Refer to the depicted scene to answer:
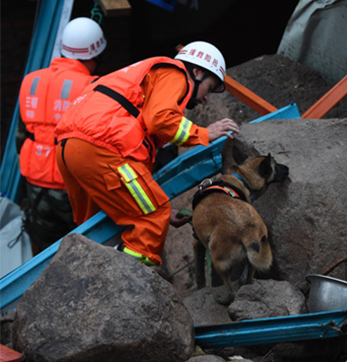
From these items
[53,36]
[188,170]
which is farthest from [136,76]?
[53,36]

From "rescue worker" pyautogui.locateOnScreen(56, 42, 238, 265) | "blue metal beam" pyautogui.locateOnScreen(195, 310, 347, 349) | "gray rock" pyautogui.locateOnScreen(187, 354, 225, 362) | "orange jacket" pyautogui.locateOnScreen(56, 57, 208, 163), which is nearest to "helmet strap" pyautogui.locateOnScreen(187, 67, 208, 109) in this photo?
"rescue worker" pyautogui.locateOnScreen(56, 42, 238, 265)

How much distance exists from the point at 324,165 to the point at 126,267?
1665 millimetres

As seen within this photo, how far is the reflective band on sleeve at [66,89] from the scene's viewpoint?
500 cm

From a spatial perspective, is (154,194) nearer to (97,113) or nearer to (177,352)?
(97,113)

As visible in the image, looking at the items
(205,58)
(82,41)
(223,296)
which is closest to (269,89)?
(205,58)

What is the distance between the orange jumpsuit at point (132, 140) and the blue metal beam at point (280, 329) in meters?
1.03

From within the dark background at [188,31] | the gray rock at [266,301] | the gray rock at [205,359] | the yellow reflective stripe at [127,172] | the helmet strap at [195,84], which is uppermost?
the helmet strap at [195,84]

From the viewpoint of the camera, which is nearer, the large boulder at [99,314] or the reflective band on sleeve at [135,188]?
the large boulder at [99,314]

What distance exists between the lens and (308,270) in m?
4.00

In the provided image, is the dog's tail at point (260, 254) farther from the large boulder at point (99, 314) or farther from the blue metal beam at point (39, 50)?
the blue metal beam at point (39, 50)

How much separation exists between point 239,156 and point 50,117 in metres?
1.68

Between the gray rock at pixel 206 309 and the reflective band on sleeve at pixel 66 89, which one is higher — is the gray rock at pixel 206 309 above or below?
below

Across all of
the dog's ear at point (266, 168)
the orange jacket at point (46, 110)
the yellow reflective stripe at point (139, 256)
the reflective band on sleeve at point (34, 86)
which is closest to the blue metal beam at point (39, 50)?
the orange jacket at point (46, 110)

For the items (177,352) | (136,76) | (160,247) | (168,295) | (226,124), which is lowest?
(160,247)
